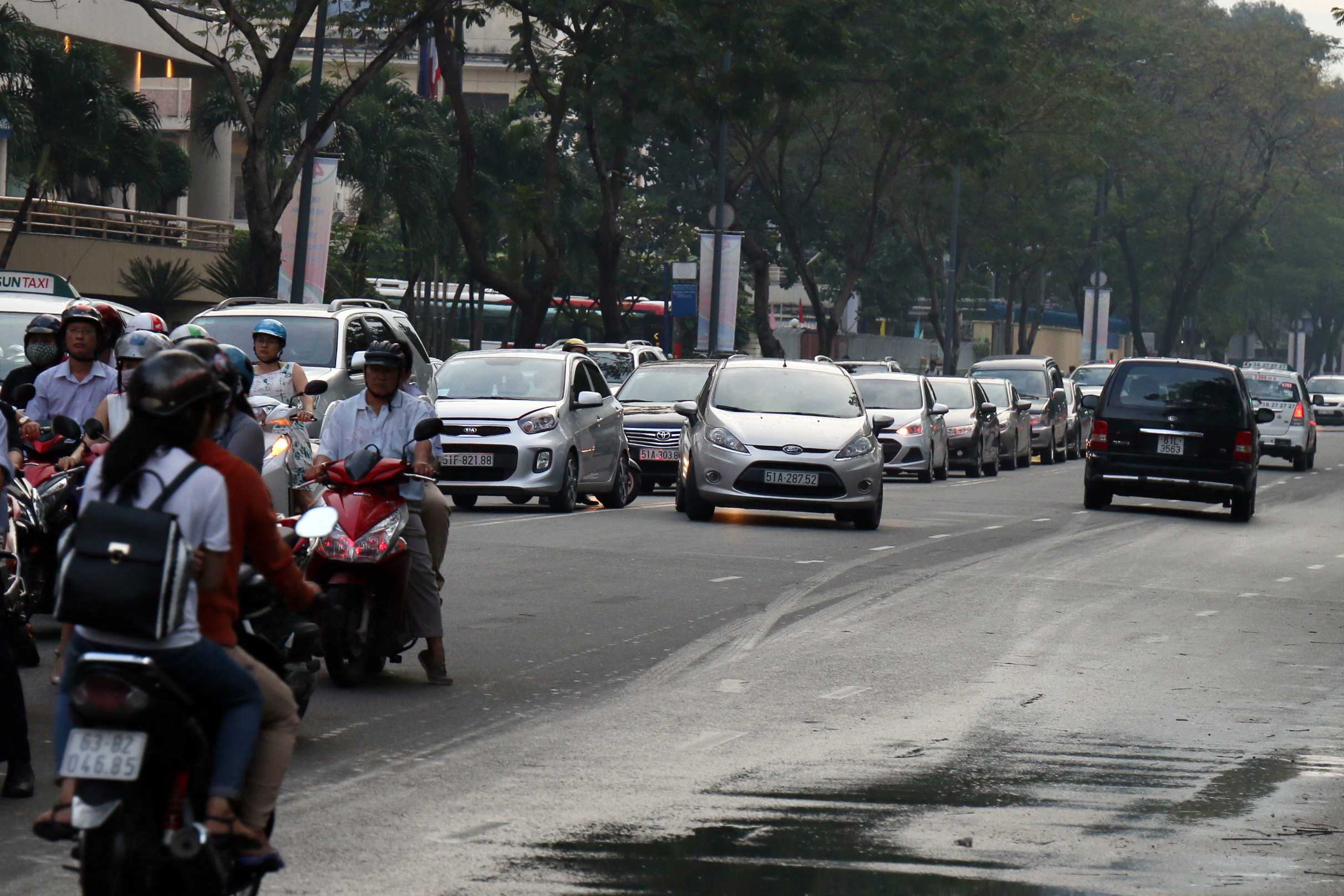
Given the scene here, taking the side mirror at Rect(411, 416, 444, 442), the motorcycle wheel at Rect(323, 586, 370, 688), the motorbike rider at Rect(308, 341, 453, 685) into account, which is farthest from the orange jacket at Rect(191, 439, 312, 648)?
the motorbike rider at Rect(308, 341, 453, 685)

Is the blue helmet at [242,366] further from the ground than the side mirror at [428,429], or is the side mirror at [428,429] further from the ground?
the blue helmet at [242,366]

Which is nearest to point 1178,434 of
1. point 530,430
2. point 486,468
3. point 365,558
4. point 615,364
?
point 530,430

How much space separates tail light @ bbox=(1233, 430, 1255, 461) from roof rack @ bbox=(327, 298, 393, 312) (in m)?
9.36

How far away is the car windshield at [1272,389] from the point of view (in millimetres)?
38844

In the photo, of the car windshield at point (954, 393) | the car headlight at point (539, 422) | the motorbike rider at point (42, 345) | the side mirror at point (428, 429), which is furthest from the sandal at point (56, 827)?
the car windshield at point (954, 393)

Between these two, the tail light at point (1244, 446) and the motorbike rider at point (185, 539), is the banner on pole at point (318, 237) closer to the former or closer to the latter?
the tail light at point (1244, 446)

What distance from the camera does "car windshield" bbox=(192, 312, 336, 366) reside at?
18484 mm

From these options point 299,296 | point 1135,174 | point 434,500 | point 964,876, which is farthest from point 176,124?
point 964,876

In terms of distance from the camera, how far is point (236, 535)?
483cm

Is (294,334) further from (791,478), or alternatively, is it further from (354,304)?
(791,478)

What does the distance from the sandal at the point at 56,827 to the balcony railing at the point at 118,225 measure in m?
38.2

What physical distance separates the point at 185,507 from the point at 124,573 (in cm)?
24

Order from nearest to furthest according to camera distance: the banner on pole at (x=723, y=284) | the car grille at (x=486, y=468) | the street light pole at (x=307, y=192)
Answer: the car grille at (x=486, y=468), the street light pole at (x=307, y=192), the banner on pole at (x=723, y=284)

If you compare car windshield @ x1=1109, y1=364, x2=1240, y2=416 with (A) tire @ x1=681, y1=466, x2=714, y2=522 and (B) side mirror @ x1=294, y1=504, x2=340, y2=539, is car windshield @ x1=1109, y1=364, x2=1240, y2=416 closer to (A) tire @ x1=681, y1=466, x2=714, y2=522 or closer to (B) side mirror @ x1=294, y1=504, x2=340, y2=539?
(A) tire @ x1=681, y1=466, x2=714, y2=522
